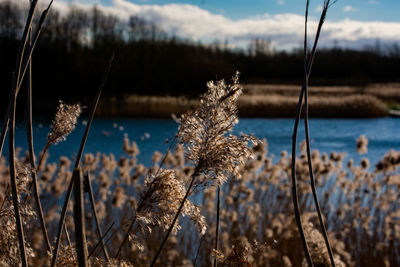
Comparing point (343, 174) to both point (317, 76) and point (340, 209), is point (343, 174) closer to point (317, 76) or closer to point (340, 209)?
point (340, 209)

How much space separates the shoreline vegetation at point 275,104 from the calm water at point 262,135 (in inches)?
10.5

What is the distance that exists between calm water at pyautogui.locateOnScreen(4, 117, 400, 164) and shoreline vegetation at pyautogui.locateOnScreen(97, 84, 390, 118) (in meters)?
0.27

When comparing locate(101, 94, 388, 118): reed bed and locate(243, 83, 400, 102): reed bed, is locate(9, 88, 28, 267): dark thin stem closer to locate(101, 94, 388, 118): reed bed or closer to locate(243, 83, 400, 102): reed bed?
locate(101, 94, 388, 118): reed bed

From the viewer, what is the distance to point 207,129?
1.91ft

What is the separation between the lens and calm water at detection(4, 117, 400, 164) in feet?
20.3

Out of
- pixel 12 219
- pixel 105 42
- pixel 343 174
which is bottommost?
pixel 343 174

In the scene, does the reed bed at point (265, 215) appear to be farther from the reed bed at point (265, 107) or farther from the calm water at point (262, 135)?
the reed bed at point (265, 107)

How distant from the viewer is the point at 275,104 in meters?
12.3

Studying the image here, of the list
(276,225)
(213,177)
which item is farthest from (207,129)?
(276,225)

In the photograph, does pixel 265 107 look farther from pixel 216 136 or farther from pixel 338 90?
pixel 216 136

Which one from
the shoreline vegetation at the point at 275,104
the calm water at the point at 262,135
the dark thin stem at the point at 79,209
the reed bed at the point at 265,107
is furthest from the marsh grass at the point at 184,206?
the shoreline vegetation at the point at 275,104

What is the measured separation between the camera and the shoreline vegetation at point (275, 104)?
986 cm

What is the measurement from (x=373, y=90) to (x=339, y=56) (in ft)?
11.5

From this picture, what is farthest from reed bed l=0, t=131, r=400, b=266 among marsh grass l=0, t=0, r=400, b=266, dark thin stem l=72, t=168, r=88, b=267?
dark thin stem l=72, t=168, r=88, b=267
